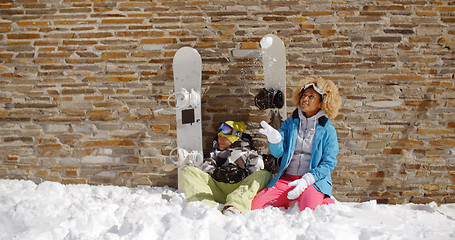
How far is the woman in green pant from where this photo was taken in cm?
262

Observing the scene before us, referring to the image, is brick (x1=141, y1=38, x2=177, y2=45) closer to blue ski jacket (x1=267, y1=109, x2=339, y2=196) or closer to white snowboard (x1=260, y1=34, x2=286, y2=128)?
white snowboard (x1=260, y1=34, x2=286, y2=128)

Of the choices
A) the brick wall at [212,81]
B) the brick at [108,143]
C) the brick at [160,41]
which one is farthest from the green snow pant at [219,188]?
the brick at [160,41]

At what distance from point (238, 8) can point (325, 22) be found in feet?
2.92

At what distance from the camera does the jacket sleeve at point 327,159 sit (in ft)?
8.43

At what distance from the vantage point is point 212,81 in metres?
3.35

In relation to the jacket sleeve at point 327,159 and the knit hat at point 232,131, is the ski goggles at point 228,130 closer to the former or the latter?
the knit hat at point 232,131

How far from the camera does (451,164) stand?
3264 millimetres

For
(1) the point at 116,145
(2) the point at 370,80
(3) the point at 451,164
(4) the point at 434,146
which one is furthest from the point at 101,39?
(3) the point at 451,164

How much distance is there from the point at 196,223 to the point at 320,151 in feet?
3.94

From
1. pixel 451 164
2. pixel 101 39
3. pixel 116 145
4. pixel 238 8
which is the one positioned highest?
pixel 238 8

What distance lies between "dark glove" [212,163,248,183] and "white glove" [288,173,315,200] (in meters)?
0.47

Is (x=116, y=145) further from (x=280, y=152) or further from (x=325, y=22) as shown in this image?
(x=325, y=22)

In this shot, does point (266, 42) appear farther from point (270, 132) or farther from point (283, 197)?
point (283, 197)

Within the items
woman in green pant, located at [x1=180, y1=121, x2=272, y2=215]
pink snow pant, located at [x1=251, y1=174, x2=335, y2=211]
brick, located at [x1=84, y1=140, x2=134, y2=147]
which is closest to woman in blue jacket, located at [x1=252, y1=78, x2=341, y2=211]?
pink snow pant, located at [x1=251, y1=174, x2=335, y2=211]
